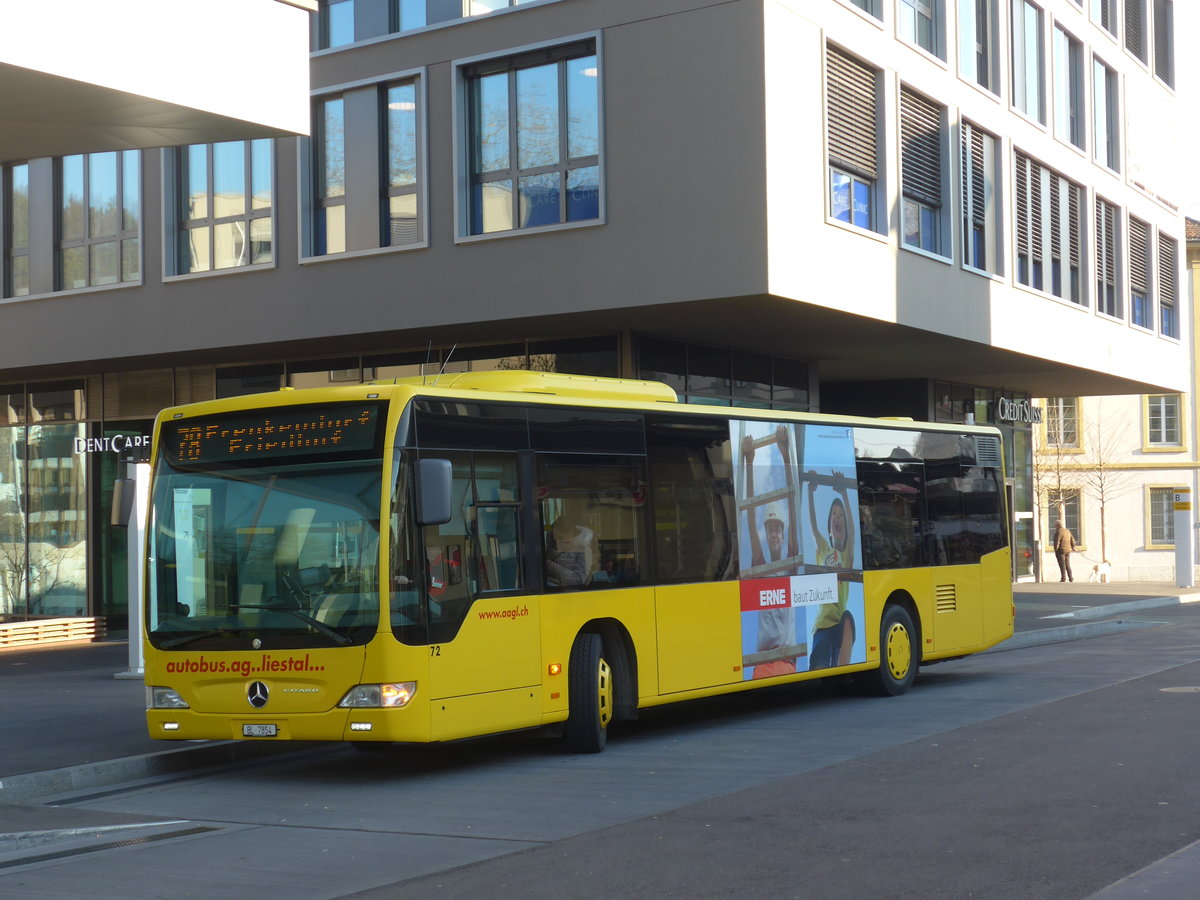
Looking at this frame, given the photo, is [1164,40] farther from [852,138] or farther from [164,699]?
[164,699]

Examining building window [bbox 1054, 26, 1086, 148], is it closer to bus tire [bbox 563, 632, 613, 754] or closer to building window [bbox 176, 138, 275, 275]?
building window [bbox 176, 138, 275, 275]

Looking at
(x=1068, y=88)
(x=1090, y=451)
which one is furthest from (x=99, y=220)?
(x=1090, y=451)

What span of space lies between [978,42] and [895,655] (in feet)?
54.0

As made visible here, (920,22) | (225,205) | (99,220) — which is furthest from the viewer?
(99,220)

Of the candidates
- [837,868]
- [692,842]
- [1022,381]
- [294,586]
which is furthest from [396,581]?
[1022,381]

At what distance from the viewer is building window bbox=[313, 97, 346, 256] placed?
24.7m

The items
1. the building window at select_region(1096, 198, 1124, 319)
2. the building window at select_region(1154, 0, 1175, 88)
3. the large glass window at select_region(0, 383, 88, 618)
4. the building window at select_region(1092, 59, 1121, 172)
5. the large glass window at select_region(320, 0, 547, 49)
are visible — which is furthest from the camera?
the building window at select_region(1154, 0, 1175, 88)

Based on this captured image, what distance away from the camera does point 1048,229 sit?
31.3 m

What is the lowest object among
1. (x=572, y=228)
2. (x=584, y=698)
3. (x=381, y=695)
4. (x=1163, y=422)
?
(x=584, y=698)

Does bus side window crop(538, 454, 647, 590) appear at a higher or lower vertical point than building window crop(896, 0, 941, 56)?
lower

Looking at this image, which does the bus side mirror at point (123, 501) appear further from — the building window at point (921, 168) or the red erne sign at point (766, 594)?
the building window at point (921, 168)

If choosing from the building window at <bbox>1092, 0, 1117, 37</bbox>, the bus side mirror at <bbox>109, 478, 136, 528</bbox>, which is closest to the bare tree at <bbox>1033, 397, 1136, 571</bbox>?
the building window at <bbox>1092, 0, 1117, 37</bbox>

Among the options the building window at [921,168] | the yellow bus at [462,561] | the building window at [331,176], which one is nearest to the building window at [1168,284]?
the building window at [921,168]

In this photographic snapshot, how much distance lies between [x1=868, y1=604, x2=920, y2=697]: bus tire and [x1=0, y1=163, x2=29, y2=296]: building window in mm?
18438
